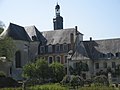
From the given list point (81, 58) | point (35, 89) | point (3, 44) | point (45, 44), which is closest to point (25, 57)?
point (45, 44)

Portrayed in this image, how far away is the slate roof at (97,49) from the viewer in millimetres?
58984

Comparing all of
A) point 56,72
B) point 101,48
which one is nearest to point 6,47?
point 56,72

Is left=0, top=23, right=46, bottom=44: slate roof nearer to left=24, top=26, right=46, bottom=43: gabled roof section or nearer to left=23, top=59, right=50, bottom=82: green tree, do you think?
left=24, top=26, right=46, bottom=43: gabled roof section

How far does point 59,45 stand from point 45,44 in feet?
10.7

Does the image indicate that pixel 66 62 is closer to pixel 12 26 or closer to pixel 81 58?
pixel 81 58

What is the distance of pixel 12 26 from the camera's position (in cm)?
6125

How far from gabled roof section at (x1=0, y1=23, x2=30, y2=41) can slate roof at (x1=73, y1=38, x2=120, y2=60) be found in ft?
35.4

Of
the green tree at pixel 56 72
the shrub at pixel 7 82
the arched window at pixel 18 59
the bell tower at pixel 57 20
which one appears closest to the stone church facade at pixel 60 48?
the arched window at pixel 18 59

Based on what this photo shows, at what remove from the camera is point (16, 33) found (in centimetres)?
6031

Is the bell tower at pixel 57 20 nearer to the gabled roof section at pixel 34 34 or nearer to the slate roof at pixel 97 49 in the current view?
the gabled roof section at pixel 34 34

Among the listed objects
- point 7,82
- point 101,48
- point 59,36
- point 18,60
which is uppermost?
point 59,36

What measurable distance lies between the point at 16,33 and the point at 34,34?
16.4ft

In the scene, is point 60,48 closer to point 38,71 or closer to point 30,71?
point 38,71

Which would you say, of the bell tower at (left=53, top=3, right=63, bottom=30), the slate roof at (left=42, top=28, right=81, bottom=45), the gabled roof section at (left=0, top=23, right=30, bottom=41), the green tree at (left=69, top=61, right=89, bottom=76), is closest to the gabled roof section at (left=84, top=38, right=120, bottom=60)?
the green tree at (left=69, top=61, right=89, bottom=76)
